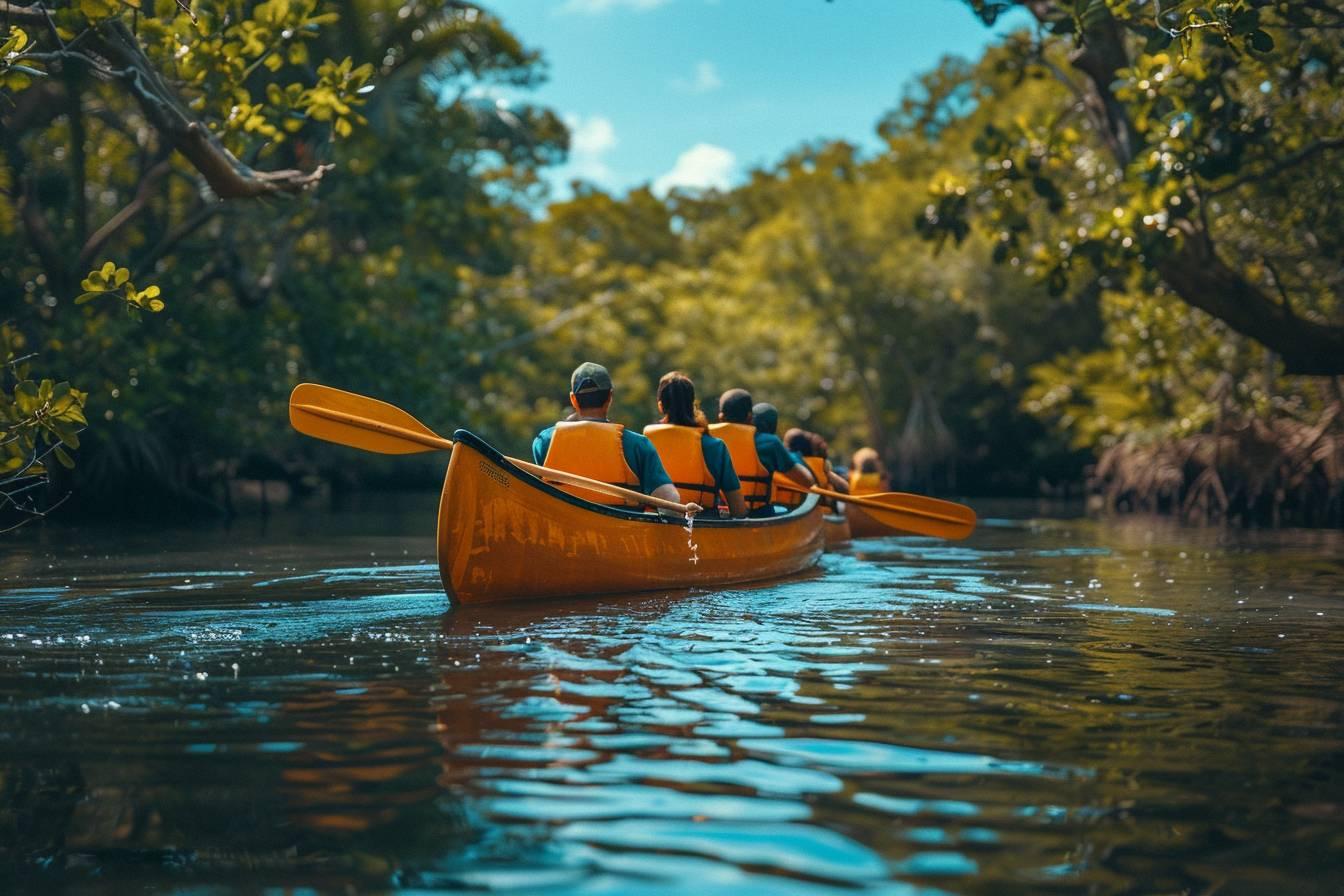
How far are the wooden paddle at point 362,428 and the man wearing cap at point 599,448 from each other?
0.21 meters

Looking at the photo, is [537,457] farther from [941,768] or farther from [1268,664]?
[941,768]

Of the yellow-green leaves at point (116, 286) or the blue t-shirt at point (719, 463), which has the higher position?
the yellow-green leaves at point (116, 286)

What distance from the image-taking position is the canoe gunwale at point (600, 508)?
8.08 m

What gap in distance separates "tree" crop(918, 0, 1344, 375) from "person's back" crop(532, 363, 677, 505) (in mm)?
3613

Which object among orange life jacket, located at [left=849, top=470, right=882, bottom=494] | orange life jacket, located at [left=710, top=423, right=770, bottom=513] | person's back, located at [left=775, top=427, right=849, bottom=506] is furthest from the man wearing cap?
orange life jacket, located at [left=849, top=470, right=882, bottom=494]

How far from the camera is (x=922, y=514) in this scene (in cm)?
1196

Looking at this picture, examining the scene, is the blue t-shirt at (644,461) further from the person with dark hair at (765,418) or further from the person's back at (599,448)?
the person with dark hair at (765,418)

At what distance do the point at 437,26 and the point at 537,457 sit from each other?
16139 millimetres

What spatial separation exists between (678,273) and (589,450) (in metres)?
33.9

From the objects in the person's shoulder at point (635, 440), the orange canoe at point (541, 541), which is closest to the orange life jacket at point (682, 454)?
the orange canoe at point (541, 541)

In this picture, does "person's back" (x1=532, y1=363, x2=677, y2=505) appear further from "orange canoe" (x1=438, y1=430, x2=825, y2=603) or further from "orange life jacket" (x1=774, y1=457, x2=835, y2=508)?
"orange life jacket" (x1=774, y1=457, x2=835, y2=508)

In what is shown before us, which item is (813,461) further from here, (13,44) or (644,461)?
(13,44)

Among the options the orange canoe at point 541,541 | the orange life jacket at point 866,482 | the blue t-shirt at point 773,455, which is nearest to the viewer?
the orange canoe at point 541,541

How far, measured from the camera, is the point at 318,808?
4.11 m
